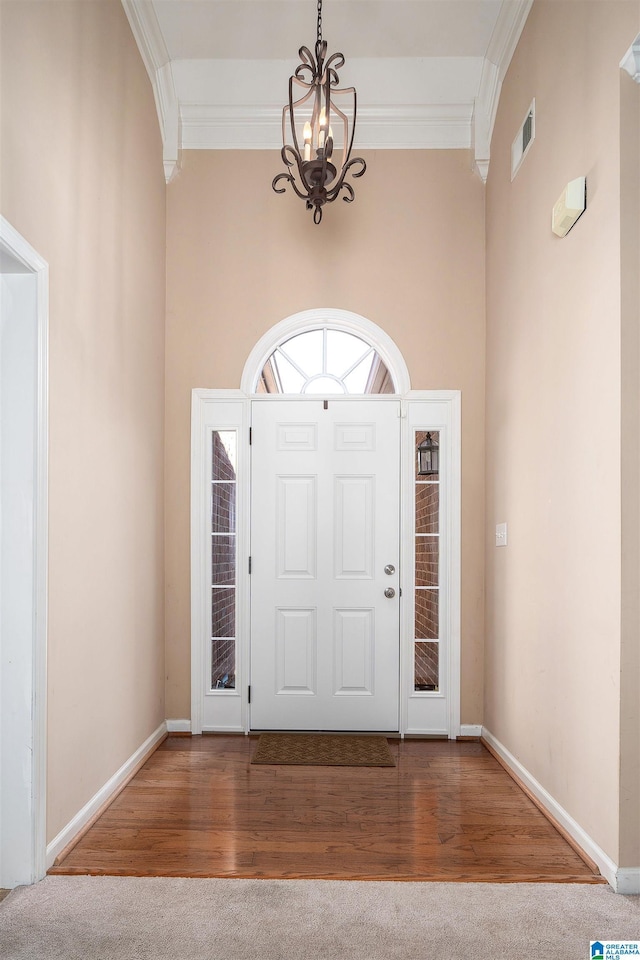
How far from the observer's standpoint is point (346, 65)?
14.3 ft

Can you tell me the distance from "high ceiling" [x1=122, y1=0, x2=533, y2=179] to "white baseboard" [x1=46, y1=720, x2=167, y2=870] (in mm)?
3402

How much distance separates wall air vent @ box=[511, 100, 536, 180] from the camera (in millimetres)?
3545

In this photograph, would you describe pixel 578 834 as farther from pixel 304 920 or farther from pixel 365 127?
pixel 365 127

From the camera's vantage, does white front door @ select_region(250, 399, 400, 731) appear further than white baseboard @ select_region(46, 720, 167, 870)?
Yes

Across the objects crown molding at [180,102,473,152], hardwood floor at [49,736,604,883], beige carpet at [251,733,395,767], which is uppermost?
crown molding at [180,102,473,152]

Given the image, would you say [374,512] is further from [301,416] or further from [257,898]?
[257,898]

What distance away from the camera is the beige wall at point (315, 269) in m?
4.50

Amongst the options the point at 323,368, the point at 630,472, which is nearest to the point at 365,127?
the point at 323,368

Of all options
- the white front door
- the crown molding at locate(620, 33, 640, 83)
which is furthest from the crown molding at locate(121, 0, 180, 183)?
the crown molding at locate(620, 33, 640, 83)

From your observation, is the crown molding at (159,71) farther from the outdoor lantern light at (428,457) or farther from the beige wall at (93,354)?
the outdoor lantern light at (428,457)

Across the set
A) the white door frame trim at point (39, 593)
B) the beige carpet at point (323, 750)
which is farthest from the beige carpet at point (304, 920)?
the beige carpet at point (323, 750)

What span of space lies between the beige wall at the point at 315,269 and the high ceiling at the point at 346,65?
15 cm

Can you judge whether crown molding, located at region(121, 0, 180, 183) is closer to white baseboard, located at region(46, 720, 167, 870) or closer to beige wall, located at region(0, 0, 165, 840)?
beige wall, located at region(0, 0, 165, 840)

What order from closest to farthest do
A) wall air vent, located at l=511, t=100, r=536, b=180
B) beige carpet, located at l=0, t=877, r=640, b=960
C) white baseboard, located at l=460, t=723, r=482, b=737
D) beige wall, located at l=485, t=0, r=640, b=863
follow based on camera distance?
beige carpet, located at l=0, t=877, r=640, b=960 → beige wall, located at l=485, t=0, r=640, b=863 → wall air vent, located at l=511, t=100, r=536, b=180 → white baseboard, located at l=460, t=723, r=482, b=737
